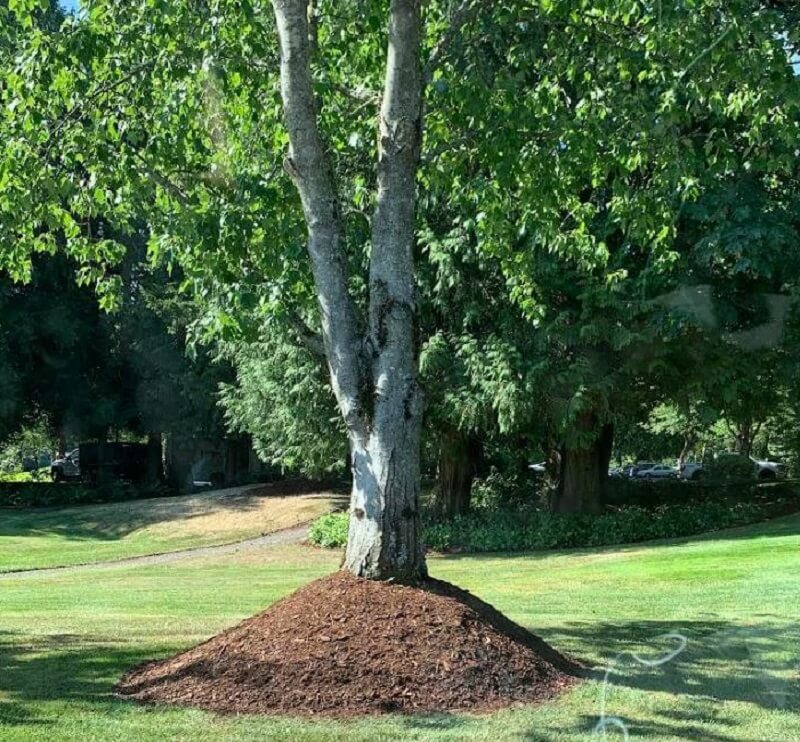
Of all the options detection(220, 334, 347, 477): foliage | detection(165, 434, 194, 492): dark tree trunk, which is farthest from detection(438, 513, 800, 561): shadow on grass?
detection(165, 434, 194, 492): dark tree trunk

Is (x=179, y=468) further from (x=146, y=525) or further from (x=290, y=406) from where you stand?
(x=290, y=406)

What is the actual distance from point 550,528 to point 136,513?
15.5m

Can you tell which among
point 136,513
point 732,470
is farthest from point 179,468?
point 732,470

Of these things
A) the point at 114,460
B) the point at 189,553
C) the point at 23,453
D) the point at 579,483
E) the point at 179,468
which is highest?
the point at 23,453

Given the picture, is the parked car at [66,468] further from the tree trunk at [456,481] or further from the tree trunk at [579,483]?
the tree trunk at [579,483]

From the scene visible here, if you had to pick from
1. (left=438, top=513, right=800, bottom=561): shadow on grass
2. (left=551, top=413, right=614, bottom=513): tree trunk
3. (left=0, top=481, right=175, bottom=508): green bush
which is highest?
(left=551, top=413, right=614, bottom=513): tree trunk

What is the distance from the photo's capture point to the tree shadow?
3070 cm

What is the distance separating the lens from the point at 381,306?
7.37 meters

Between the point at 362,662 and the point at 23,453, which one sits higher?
the point at 23,453

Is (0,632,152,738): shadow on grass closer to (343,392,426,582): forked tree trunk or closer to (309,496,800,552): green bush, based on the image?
(343,392,426,582): forked tree trunk

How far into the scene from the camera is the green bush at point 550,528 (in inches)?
899

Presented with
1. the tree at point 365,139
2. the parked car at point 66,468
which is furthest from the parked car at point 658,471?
the tree at point 365,139

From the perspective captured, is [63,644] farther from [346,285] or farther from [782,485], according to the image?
[782,485]

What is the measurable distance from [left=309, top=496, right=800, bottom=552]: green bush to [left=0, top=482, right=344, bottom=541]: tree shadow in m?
7.07
